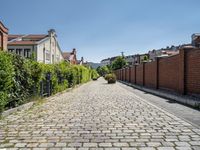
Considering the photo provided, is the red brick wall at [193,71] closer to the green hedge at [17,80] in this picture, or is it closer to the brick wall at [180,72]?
the brick wall at [180,72]

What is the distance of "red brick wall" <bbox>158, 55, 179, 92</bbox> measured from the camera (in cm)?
1524

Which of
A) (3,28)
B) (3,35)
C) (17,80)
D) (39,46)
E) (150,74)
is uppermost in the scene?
(39,46)

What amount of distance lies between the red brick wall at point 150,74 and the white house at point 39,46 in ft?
55.8

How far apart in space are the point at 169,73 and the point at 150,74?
614 centimetres

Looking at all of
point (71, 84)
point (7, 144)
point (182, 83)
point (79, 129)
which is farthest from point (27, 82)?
point (71, 84)

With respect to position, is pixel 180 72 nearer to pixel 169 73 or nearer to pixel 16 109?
pixel 169 73

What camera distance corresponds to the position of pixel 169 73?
16.7 meters

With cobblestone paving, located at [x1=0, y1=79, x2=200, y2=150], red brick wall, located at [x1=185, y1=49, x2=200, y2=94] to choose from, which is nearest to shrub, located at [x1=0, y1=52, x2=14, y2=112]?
cobblestone paving, located at [x1=0, y1=79, x2=200, y2=150]

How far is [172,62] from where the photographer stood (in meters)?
16.2

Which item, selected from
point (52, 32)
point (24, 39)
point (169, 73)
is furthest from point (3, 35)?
point (52, 32)

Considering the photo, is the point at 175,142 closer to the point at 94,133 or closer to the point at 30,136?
the point at 94,133

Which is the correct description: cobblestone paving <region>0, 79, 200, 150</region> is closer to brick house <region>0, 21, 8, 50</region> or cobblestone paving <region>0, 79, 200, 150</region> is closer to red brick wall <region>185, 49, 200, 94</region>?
red brick wall <region>185, 49, 200, 94</region>

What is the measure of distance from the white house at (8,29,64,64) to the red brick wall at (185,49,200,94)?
83.3ft

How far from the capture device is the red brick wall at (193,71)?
1205 centimetres
